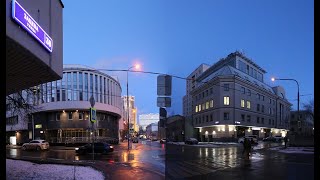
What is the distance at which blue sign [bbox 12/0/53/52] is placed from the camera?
10117mm

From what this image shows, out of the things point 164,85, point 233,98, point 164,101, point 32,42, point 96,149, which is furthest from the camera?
point 233,98

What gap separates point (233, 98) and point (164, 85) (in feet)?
105

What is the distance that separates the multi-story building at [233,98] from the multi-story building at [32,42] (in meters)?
15.4

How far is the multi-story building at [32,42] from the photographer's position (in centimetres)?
1020

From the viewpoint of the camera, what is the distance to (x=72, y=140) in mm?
70375

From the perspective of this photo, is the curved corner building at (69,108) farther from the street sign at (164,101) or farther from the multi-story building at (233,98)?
the street sign at (164,101)

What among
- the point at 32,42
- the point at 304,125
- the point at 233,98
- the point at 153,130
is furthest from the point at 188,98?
the point at 153,130

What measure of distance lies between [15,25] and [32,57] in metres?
1.80

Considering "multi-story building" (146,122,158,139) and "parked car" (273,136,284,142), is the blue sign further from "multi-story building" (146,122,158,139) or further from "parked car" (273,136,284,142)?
"parked car" (273,136,284,142)

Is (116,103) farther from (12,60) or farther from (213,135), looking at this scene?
(12,60)

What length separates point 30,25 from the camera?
11383 millimetres

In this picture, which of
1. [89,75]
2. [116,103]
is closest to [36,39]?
[89,75]

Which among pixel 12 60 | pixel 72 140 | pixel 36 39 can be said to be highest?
pixel 36 39

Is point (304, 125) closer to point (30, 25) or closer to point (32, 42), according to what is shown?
point (32, 42)
